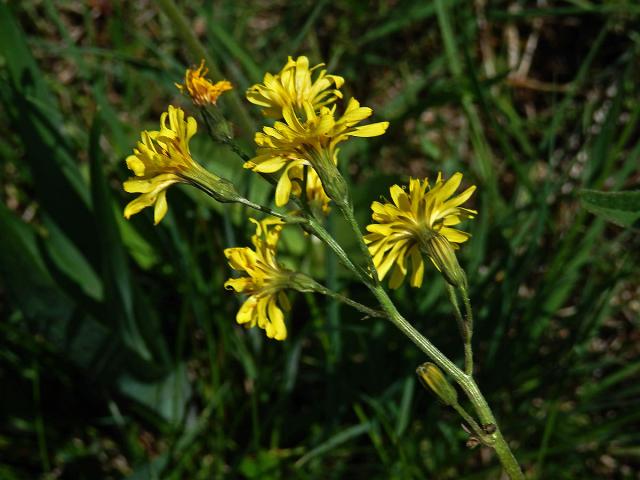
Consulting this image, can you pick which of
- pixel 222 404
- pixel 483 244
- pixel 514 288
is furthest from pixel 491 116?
pixel 222 404

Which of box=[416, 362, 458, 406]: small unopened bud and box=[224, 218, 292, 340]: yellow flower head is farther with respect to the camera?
box=[224, 218, 292, 340]: yellow flower head

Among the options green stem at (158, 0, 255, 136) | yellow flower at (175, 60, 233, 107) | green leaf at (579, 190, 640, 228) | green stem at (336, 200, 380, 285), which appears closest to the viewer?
green stem at (336, 200, 380, 285)

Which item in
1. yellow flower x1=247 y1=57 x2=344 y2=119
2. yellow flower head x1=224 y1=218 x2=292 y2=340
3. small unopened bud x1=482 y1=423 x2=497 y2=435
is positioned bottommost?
small unopened bud x1=482 y1=423 x2=497 y2=435

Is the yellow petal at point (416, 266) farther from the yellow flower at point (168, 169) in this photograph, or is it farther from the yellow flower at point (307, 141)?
the yellow flower at point (168, 169)

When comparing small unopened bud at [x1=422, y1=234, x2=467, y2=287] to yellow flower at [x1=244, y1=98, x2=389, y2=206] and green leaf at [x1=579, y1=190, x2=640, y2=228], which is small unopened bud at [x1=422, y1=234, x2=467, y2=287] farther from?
green leaf at [x1=579, y1=190, x2=640, y2=228]

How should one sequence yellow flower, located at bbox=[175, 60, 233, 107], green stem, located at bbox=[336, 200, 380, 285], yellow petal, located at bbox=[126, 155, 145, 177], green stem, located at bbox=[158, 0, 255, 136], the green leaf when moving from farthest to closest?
green stem, located at bbox=[158, 0, 255, 136]
yellow flower, located at bbox=[175, 60, 233, 107]
the green leaf
yellow petal, located at bbox=[126, 155, 145, 177]
green stem, located at bbox=[336, 200, 380, 285]

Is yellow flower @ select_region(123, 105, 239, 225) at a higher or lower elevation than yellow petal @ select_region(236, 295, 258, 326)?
higher

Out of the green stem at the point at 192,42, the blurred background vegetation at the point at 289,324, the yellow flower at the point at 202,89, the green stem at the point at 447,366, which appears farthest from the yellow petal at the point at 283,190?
the green stem at the point at 192,42

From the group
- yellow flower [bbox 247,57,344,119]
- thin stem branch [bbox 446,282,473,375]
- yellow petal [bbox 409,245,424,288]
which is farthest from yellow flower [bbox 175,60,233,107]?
thin stem branch [bbox 446,282,473,375]
